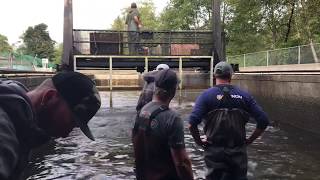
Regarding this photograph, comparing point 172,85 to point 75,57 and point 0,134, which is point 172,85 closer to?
point 0,134

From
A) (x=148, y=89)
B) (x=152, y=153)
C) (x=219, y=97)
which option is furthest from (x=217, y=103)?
(x=148, y=89)

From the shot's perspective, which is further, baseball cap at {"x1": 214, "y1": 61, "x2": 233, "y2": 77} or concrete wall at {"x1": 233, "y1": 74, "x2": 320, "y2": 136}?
concrete wall at {"x1": 233, "y1": 74, "x2": 320, "y2": 136}

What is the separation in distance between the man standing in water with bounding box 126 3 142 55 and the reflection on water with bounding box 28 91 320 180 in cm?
550

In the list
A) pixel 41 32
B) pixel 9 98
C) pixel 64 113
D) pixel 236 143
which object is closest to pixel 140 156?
pixel 236 143

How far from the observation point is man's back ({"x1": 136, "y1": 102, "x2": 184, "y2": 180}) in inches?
150

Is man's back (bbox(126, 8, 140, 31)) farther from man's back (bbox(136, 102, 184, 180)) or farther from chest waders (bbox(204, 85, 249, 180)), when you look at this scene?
man's back (bbox(136, 102, 184, 180))

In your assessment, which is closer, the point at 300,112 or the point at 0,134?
the point at 0,134

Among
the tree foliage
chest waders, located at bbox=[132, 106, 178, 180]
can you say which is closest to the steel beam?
chest waders, located at bbox=[132, 106, 178, 180]

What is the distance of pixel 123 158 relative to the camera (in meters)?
10.1

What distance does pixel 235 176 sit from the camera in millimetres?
5059

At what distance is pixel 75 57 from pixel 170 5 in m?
45.6

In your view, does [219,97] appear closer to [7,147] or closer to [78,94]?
[78,94]

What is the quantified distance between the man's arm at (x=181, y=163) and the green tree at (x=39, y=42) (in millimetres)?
117013

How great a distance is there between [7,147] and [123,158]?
8.32 metres
